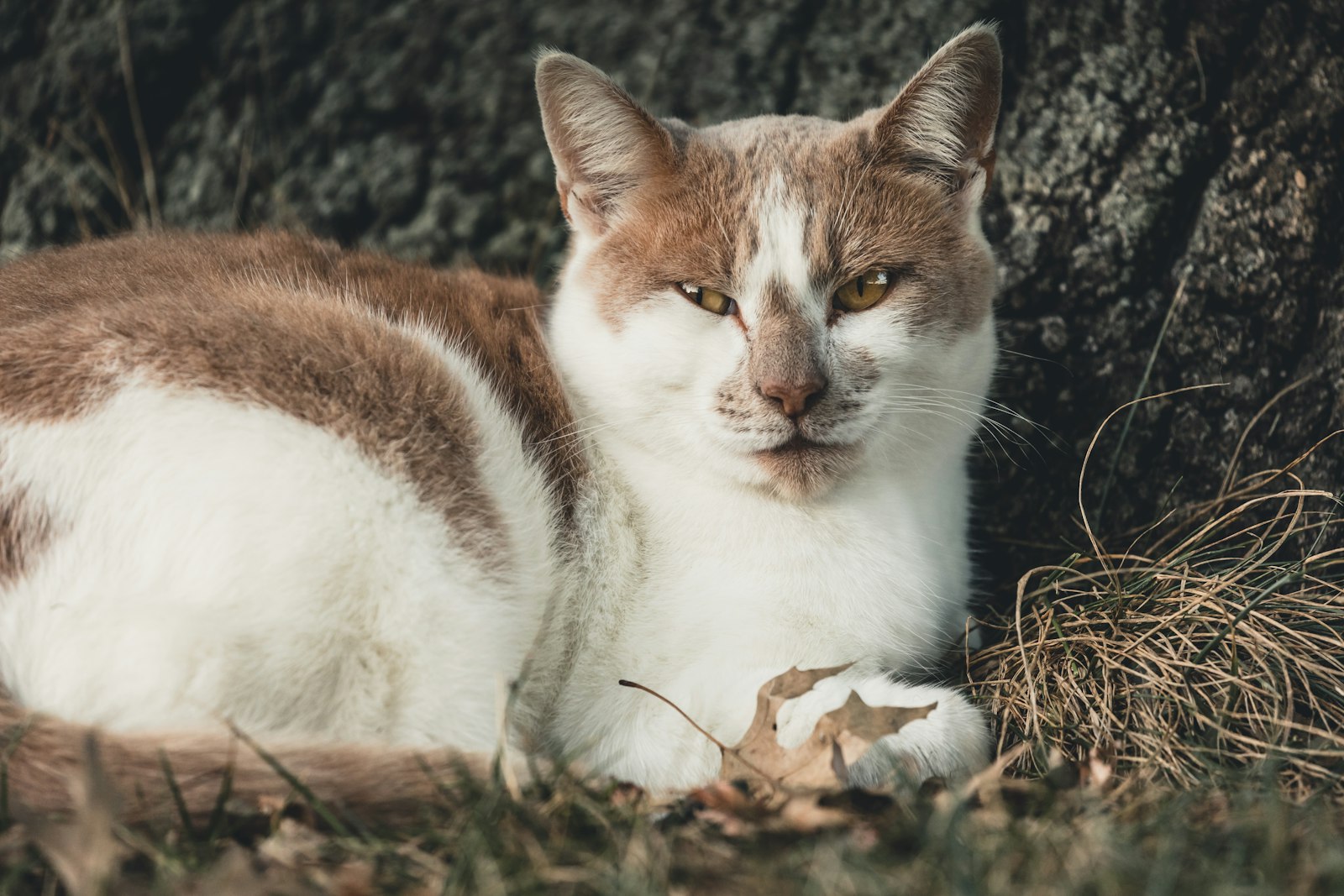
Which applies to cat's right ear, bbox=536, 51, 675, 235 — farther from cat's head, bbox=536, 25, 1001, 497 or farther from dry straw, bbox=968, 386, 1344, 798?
dry straw, bbox=968, 386, 1344, 798

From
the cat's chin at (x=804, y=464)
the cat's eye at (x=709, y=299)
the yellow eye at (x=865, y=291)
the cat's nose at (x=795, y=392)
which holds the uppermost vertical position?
the yellow eye at (x=865, y=291)

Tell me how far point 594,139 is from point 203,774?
1.74 m

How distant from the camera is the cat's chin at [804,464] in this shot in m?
2.53

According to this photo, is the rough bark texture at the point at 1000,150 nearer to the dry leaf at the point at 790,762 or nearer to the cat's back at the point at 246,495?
the dry leaf at the point at 790,762

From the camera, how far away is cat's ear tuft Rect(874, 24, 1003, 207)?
2.61 metres

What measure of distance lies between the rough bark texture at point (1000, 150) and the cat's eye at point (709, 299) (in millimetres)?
1198

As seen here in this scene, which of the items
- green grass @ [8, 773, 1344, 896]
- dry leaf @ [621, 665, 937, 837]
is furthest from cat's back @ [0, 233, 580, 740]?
dry leaf @ [621, 665, 937, 837]

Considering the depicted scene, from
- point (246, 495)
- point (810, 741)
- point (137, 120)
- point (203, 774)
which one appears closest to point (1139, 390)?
point (810, 741)

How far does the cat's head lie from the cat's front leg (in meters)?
0.51

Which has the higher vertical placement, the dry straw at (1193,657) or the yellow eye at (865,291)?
the yellow eye at (865,291)

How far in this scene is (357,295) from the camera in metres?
2.74

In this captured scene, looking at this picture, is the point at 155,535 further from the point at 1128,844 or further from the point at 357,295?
the point at 1128,844

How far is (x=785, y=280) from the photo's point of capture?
8.29ft

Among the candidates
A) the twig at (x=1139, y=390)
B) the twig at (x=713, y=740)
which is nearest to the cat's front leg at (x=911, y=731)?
the twig at (x=713, y=740)
